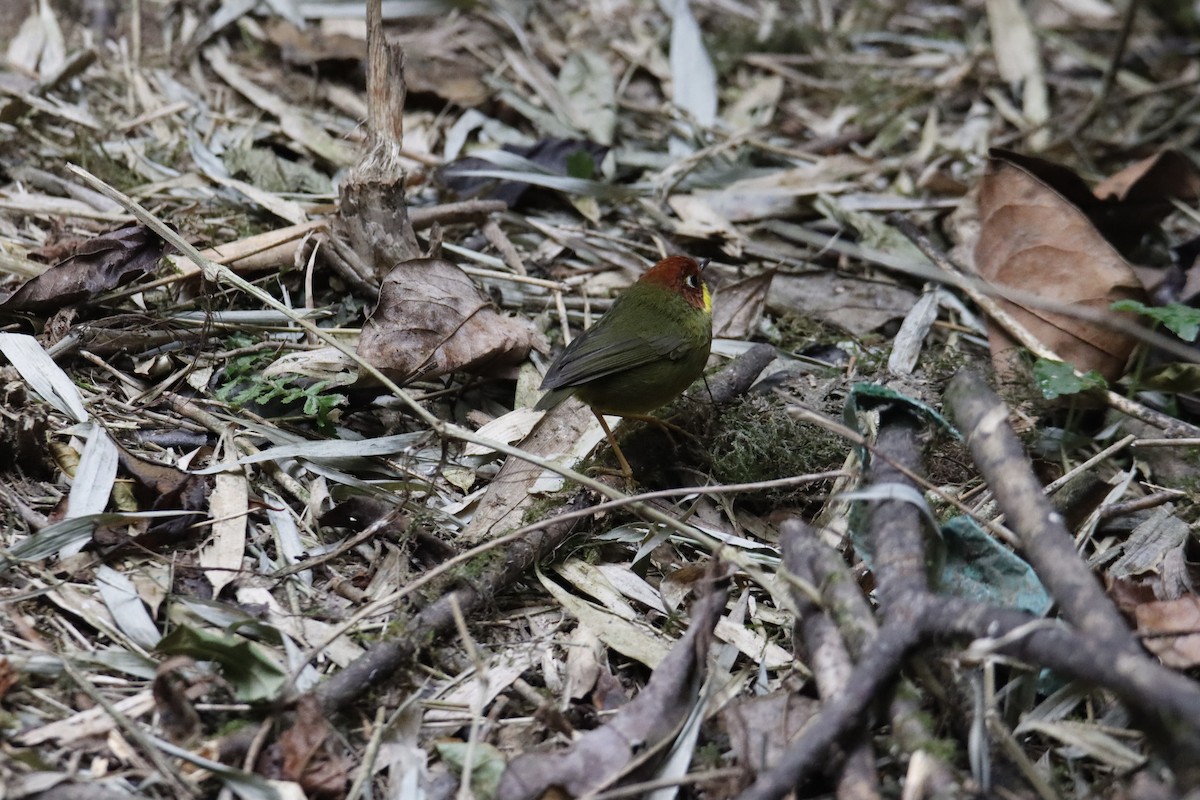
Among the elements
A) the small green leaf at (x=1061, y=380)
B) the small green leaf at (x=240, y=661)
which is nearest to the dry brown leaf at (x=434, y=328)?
the small green leaf at (x=240, y=661)

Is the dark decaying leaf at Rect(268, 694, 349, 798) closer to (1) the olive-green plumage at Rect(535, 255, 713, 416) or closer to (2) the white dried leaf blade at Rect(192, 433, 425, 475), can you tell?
(2) the white dried leaf blade at Rect(192, 433, 425, 475)

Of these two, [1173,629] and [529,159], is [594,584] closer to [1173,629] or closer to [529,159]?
[1173,629]

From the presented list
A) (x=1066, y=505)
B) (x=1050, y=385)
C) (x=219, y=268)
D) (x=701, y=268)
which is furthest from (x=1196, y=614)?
(x=219, y=268)

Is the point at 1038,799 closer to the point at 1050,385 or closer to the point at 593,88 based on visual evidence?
the point at 1050,385

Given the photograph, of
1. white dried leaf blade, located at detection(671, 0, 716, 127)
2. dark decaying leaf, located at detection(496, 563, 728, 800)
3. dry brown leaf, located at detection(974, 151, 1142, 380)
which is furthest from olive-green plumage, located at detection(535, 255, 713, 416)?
white dried leaf blade, located at detection(671, 0, 716, 127)

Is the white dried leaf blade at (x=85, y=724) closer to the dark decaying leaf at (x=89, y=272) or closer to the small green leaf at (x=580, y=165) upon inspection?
the dark decaying leaf at (x=89, y=272)

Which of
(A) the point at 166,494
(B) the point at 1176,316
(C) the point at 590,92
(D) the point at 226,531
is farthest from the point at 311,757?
(C) the point at 590,92

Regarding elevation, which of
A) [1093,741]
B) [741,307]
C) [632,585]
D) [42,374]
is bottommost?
[632,585]
